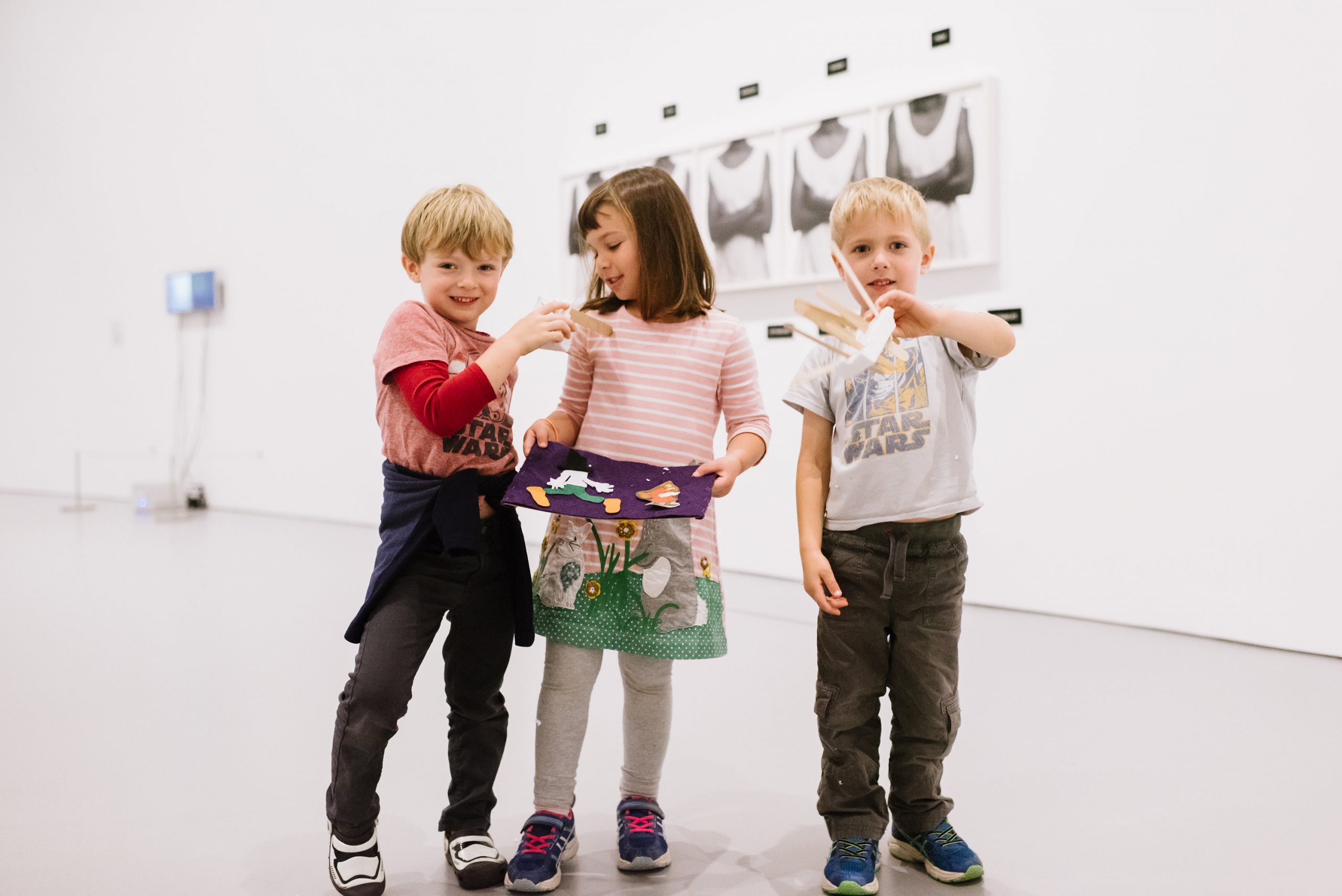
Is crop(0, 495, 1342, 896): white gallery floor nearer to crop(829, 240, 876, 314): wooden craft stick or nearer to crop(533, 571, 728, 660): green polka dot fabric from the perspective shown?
crop(533, 571, 728, 660): green polka dot fabric

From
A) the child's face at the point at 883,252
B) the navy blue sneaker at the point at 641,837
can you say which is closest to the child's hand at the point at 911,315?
the child's face at the point at 883,252

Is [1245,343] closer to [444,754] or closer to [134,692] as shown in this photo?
[444,754]

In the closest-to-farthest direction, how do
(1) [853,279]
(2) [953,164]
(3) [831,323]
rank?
1. (3) [831,323]
2. (1) [853,279]
3. (2) [953,164]

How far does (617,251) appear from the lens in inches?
69.9

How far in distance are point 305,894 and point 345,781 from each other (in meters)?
0.22

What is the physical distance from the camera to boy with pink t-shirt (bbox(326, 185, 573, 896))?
1.59m

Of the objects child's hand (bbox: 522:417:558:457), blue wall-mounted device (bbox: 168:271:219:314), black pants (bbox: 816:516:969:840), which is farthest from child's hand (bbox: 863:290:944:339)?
blue wall-mounted device (bbox: 168:271:219:314)

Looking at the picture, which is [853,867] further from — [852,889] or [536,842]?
[536,842]

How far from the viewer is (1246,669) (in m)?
3.00

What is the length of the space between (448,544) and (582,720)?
0.39 metres

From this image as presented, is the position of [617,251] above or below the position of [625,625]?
above

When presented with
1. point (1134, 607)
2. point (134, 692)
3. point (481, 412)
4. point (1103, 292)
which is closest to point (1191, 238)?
point (1103, 292)

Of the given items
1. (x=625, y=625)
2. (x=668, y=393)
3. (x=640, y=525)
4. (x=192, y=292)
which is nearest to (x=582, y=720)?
(x=625, y=625)

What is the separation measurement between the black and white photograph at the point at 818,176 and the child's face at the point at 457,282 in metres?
2.67
